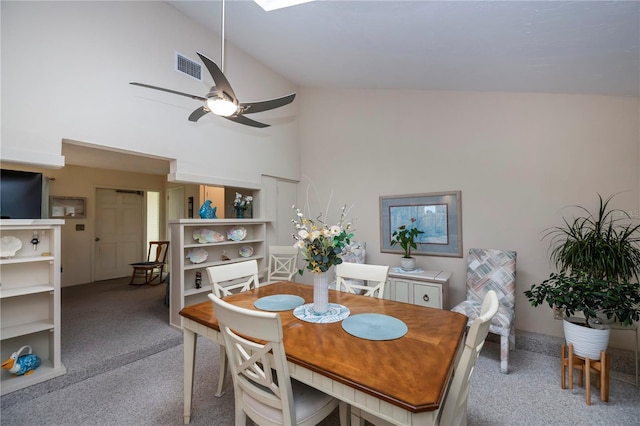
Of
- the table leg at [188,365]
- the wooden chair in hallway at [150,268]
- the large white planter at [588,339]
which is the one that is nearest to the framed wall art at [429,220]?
the large white planter at [588,339]

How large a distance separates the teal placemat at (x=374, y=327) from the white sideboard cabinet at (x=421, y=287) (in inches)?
59.2

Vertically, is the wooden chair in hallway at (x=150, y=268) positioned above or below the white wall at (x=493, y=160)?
below

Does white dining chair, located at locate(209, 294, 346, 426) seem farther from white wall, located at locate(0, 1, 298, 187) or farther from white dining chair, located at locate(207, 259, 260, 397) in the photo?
white wall, located at locate(0, 1, 298, 187)

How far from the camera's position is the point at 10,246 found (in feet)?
6.99

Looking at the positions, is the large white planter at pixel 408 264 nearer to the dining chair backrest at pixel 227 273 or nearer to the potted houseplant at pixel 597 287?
the potted houseplant at pixel 597 287

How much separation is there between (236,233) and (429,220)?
2.62 m

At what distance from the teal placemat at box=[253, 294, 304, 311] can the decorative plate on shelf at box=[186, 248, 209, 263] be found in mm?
1754

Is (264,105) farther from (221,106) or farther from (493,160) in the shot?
(493,160)

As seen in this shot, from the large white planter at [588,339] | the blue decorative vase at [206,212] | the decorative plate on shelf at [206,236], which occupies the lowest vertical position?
the large white planter at [588,339]

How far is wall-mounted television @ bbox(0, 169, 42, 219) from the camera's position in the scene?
219cm

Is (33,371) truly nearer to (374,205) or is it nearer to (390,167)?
(374,205)

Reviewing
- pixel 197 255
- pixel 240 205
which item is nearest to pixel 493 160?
pixel 240 205

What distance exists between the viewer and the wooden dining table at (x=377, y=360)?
3.03 feet

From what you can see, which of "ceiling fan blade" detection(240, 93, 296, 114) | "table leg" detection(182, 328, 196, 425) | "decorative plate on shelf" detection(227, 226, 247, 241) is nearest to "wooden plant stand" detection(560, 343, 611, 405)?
"table leg" detection(182, 328, 196, 425)
